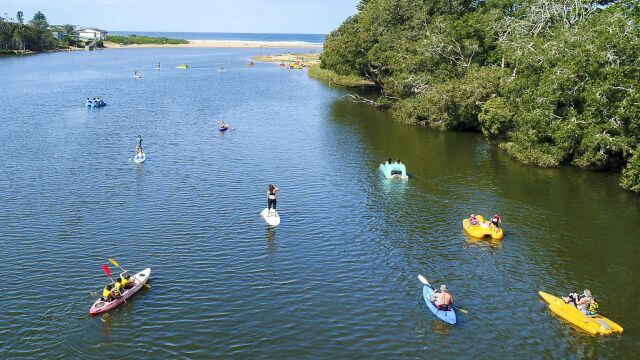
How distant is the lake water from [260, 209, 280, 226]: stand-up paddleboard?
2.10ft

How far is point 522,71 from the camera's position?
195 feet

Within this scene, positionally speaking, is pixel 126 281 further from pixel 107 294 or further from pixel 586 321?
pixel 586 321

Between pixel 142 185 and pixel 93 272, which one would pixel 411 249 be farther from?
pixel 142 185

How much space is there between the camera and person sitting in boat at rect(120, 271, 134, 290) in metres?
29.0

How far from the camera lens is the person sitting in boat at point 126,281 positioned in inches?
1141

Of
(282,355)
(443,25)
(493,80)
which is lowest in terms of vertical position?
(282,355)

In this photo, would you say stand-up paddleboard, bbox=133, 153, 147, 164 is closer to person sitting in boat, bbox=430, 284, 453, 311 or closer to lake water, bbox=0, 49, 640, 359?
lake water, bbox=0, 49, 640, 359

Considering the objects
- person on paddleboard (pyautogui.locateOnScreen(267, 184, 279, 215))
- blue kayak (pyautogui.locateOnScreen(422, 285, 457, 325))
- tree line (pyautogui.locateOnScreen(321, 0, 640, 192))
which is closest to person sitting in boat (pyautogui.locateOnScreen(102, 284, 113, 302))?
person on paddleboard (pyautogui.locateOnScreen(267, 184, 279, 215))

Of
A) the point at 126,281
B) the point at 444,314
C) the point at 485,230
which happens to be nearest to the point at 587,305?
the point at 444,314

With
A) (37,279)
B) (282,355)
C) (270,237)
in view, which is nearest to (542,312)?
(282,355)

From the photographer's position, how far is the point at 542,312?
2962 cm

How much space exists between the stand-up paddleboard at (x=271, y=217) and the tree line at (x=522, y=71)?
2929 centimetres

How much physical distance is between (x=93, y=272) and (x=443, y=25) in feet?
198

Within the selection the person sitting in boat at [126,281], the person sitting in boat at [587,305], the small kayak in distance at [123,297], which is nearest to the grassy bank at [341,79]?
the small kayak in distance at [123,297]
